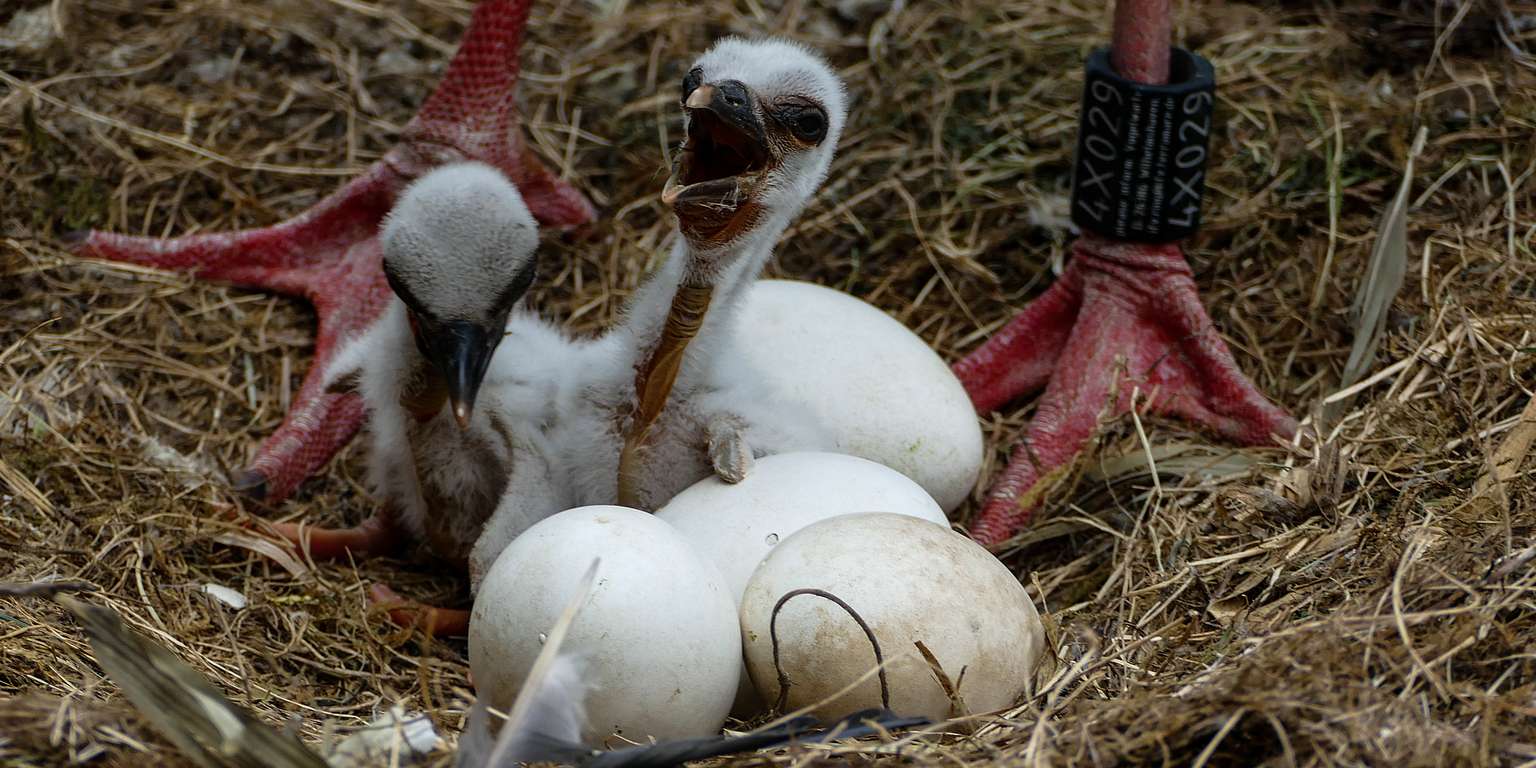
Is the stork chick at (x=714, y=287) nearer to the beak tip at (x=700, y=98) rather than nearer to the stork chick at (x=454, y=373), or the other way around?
the beak tip at (x=700, y=98)

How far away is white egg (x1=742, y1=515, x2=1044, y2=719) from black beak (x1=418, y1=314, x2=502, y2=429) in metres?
0.52

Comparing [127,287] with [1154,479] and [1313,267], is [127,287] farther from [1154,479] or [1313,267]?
[1313,267]

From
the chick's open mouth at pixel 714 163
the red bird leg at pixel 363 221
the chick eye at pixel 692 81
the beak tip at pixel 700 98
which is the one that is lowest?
the red bird leg at pixel 363 221

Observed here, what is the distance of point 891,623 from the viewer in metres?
1.95

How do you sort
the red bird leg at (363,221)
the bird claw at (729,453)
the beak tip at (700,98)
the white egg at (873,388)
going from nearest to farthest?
the beak tip at (700,98)
the bird claw at (729,453)
the white egg at (873,388)
the red bird leg at (363,221)

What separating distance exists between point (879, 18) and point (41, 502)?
2473 millimetres

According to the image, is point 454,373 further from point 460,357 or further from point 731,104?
point 731,104

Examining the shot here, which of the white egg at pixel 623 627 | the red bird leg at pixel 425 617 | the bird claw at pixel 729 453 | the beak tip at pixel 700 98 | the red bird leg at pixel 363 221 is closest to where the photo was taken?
the white egg at pixel 623 627

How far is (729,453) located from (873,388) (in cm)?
34

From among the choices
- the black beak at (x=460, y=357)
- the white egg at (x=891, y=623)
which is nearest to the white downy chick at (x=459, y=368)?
the black beak at (x=460, y=357)

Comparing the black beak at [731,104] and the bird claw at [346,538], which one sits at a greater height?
the black beak at [731,104]

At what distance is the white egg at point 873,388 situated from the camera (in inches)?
101

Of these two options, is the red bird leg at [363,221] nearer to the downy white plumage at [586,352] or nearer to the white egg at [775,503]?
the downy white plumage at [586,352]

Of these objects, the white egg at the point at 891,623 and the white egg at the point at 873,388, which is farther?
the white egg at the point at 873,388
